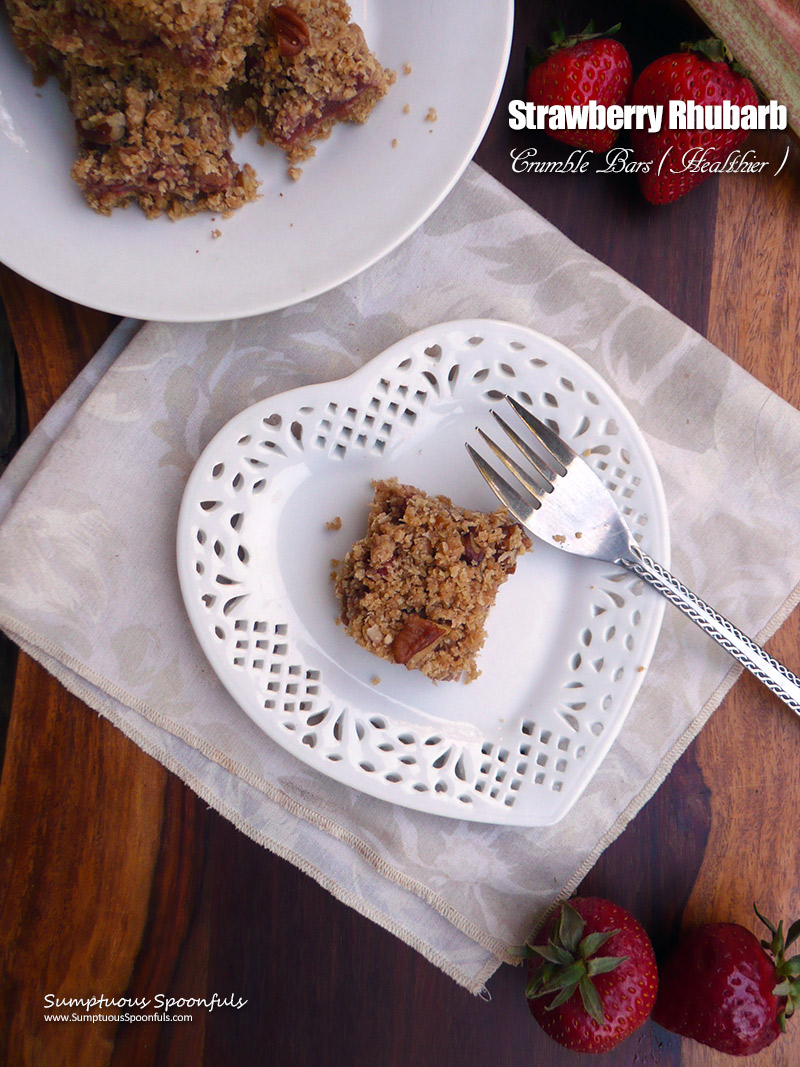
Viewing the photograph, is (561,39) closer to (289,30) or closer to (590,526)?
(289,30)

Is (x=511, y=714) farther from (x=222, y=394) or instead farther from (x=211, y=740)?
(x=222, y=394)

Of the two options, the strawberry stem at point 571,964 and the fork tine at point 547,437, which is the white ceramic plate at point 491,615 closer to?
the fork tine at point 547,437

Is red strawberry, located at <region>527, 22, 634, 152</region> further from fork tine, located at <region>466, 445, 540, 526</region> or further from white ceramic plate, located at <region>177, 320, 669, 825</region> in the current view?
fork tine, located at <region>466, 445, 540, 526</region>

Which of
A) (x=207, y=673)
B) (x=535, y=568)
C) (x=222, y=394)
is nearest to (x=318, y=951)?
(x=207, y=673)

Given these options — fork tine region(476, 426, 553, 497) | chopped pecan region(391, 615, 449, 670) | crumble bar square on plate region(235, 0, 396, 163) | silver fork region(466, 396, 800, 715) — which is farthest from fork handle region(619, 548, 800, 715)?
crumble bar square on plate region(235, 0, 396, 163)

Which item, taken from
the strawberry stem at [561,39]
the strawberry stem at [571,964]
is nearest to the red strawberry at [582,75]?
the strawberry stem at [561,39]

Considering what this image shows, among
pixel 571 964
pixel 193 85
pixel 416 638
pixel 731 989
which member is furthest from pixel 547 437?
pixel 731 989
